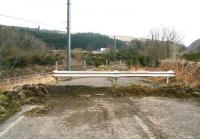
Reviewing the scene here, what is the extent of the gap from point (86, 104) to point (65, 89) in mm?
2964

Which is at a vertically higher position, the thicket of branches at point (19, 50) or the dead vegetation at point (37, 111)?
the thicket of branches at point (19, 50)

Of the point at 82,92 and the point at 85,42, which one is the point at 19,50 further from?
the point at 85,42

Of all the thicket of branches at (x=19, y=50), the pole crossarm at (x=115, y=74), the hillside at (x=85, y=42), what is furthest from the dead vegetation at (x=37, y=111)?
the hillside at (x=85, y=42)

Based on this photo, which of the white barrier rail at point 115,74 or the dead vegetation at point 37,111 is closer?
the dead vegetation at point 37,111

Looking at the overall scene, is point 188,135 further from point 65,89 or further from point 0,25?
point 0,25

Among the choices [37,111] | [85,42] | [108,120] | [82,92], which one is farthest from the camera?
[85,42]

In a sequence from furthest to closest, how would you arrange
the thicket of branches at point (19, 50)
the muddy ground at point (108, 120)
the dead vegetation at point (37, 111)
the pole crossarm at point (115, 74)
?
the thicket of branches at point (19, 50) → the pole crossarm at point (115, 74) → the dead vegetation at point (37, 111) → the muddy ground at point (108, 120)

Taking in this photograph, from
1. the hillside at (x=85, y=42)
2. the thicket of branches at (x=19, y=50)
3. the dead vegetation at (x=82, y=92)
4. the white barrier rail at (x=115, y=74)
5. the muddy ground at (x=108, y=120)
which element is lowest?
the muddy ground at (x=108, y=120)

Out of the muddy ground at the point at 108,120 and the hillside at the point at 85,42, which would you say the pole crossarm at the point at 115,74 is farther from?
the hillside at the point at 85,42

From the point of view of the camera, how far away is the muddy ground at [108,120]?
8.43 meters

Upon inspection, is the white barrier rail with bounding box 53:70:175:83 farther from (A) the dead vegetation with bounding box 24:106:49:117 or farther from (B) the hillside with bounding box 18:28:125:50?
(B) the hillside with bounding box 18:28:125:50

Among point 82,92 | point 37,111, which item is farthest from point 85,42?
point 37,111

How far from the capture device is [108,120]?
10039 mm

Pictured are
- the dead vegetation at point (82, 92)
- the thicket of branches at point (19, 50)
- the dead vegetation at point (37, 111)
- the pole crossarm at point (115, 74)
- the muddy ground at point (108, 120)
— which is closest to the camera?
the muddy ground at point (108, 120)
